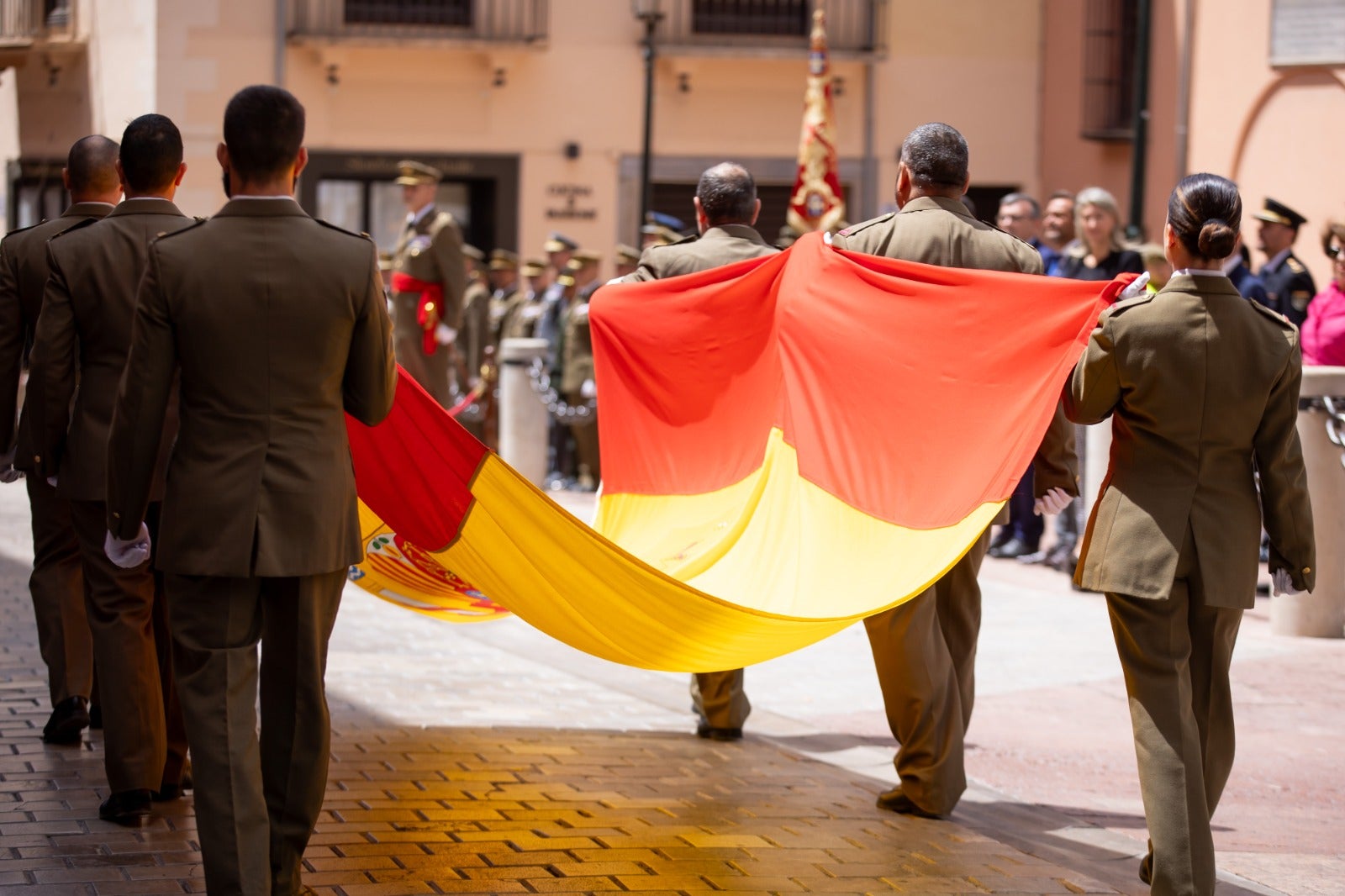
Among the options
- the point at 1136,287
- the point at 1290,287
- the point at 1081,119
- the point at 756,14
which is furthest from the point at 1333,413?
the point at 756,14

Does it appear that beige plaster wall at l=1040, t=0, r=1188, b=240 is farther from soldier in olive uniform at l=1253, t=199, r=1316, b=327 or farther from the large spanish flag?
the large spanish flag

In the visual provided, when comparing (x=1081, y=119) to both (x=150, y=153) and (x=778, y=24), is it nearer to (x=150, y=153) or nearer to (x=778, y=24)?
(x=778, y=24)

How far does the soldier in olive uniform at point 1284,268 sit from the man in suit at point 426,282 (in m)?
6.29

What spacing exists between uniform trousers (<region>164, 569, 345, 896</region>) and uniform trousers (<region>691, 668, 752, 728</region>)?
2577mm

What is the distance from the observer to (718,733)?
24.2ft

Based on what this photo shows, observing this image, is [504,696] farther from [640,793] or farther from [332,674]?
[640,793]

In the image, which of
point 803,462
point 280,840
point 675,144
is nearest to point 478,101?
point 675,144

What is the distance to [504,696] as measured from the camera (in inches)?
319

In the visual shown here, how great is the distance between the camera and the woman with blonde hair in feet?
36.6

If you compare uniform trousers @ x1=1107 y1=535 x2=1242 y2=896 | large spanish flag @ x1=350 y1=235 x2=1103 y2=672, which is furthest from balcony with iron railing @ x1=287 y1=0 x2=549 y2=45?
uniform trousers @ x1=1107 y1=535 x2=1242 y2=896

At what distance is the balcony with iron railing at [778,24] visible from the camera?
2550 centimetres

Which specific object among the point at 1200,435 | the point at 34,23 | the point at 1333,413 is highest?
Result: the point at 34,23

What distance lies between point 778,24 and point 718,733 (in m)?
19.6

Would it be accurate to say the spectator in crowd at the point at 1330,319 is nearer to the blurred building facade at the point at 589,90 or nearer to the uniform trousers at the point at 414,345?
the uniform trousers at the point at 414,345
